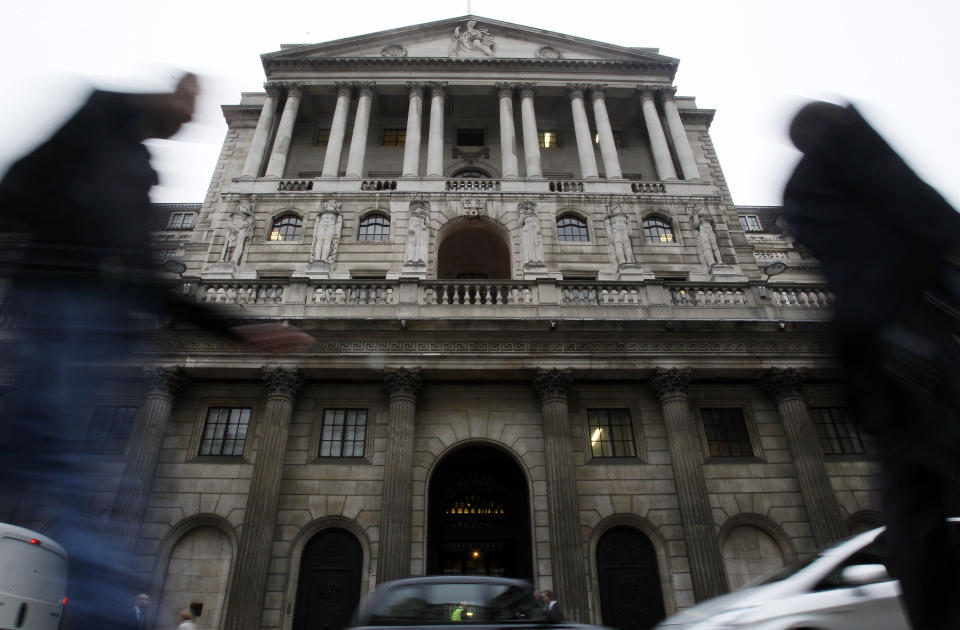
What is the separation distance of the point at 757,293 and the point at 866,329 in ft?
54.6

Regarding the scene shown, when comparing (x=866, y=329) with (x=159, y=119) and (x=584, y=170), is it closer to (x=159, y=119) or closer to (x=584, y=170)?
(x=159, y=119)

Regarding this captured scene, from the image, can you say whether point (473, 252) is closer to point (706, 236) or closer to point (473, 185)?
point (473, 185)

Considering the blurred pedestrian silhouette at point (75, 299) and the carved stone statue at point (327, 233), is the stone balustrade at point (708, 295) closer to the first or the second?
the carved stone statue at point (327, 233)

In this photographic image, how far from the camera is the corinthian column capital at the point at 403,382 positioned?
53.4 ft

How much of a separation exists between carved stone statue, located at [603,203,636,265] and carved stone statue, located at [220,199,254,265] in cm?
1472

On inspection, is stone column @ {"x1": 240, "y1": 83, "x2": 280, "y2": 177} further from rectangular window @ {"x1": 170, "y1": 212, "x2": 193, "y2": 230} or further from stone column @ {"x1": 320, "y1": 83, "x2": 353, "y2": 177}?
rectangular window @ {"x1": 170, "y1": 212, "x2": 193, "y2": 230}

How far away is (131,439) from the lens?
15.3 meters

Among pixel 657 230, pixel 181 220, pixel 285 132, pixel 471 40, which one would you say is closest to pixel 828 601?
pixel 657 230

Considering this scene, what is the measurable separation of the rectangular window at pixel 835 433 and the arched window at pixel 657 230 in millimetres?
8658

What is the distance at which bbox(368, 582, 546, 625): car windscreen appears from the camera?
6.19 m

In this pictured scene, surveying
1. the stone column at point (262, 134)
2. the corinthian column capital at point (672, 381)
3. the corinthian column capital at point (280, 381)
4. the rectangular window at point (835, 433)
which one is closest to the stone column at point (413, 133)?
the stone column at point (262, 134)

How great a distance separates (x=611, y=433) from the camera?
55.9 feet

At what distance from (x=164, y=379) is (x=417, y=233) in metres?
10.1

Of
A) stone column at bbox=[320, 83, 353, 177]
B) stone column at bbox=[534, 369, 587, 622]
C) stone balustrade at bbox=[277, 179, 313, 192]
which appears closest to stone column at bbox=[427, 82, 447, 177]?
stone column at bbox=[320, 83, 353, 177]
